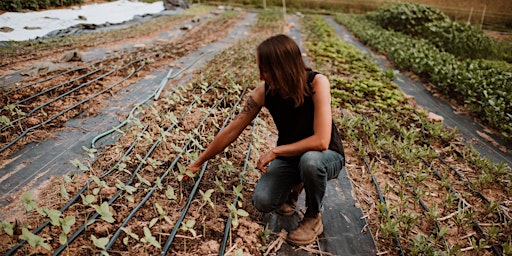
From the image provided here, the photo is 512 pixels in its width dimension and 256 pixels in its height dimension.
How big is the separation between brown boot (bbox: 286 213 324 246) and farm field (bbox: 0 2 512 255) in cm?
6

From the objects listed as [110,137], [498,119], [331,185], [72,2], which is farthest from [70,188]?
[72,2]

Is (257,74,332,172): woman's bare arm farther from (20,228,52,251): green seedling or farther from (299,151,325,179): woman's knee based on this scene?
(20,228,52,251): green seedling

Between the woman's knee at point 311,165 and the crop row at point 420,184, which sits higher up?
the woman's knee at point 311,165

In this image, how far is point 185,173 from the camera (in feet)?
6.54

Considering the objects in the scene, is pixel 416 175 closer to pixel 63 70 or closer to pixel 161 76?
pixel 161 76

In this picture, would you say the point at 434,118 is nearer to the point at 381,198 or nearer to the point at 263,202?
the point at 381,198

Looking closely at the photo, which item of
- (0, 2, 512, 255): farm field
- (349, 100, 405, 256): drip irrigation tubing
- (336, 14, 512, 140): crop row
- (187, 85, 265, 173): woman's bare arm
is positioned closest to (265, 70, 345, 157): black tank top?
(187, 85, 265, 173): woman's bare arm

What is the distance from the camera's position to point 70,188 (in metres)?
2.05

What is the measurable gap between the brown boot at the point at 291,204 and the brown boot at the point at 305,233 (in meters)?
0.19

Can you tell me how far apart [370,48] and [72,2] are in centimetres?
804

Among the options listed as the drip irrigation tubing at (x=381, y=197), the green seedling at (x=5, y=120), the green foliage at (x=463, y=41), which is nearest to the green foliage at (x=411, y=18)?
the green foliage at (x=463, y=41)

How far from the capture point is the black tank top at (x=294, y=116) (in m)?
1.78

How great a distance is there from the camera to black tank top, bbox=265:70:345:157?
70.0 inches

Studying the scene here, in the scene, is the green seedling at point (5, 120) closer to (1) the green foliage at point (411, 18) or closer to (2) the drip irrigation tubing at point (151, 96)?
(2) the drip irrigation tubing at point (151, 96)
